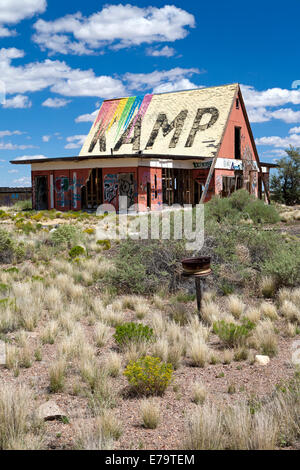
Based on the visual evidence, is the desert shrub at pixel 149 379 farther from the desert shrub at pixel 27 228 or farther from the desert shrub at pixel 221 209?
the desert shrub at pixel 221 209

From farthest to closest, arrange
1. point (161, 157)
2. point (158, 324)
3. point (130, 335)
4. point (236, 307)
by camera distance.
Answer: point (161, 157), point (236, 307), point (158, 324), point (130, 335)

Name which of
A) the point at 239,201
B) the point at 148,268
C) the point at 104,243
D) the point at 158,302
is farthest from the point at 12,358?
the point at 239,201

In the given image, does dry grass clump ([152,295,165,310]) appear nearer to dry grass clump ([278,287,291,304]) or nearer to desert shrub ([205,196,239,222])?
dry grass clump ([278,287,291,304])

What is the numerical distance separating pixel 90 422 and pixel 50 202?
27.2 metres

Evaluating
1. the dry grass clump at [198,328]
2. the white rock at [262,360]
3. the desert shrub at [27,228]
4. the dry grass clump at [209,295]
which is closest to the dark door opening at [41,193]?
the desert shrub at [27,228]

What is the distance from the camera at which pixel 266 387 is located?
5703mm

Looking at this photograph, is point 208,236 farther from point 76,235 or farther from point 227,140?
point 227,140

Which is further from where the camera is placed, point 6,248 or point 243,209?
point 243,209

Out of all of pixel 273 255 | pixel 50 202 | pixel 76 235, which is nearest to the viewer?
pixel 273 255

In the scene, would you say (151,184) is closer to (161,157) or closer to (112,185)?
(161,157)

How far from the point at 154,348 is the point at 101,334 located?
1.13 m

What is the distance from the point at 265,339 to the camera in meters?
7.02

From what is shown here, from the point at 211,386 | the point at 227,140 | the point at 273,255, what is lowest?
the point at 211,386

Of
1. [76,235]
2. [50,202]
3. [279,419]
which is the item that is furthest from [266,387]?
[50,202]
